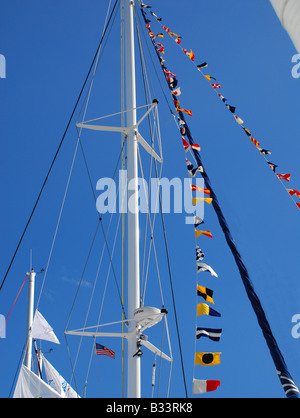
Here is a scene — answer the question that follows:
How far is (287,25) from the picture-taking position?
6.93 feet

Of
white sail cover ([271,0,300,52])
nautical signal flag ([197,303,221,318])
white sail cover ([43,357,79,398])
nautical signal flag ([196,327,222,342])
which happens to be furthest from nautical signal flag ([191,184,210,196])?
white sail cover ([43,357,79,398])

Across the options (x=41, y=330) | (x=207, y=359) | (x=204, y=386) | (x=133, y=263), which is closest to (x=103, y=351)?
(x=133, y=263)

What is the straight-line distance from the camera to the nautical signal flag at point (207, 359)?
6.49 meters

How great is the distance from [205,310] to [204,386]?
1.37 m

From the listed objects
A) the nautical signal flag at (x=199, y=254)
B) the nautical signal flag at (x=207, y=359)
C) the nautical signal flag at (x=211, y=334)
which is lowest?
the nautical signal flag at (x=207, y=359)

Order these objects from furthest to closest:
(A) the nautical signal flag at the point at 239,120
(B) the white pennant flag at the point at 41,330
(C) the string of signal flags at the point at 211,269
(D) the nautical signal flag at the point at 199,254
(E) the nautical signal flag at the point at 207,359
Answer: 1. (B) the white pennant flag at the point at 41,330
2. (A) the nautical signal flag at the point at 239,120
3. (D) the nautical signal flag at the point at 199,254
4. (E) the nautical signal flag at the point at 207,359
5. (C) the string of signal flags at the point at 211,269

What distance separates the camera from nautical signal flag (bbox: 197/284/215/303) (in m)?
7.29

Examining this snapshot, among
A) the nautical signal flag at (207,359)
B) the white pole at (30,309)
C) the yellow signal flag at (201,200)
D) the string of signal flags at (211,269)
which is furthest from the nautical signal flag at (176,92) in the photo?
the white pole at (30,309)

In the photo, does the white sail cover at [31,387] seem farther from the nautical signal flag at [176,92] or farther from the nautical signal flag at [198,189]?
the nautical signal flag at [176,92]

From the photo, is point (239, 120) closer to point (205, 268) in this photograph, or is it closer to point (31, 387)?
point (205, 268)

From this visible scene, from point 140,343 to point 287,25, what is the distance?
20.7ft

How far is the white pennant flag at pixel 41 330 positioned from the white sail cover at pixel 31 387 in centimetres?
499

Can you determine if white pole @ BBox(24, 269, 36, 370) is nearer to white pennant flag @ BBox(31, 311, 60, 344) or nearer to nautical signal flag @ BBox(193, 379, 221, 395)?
white pennant flag @ BBox(31, 311, 60, 344)

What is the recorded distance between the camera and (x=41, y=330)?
1811 cm
